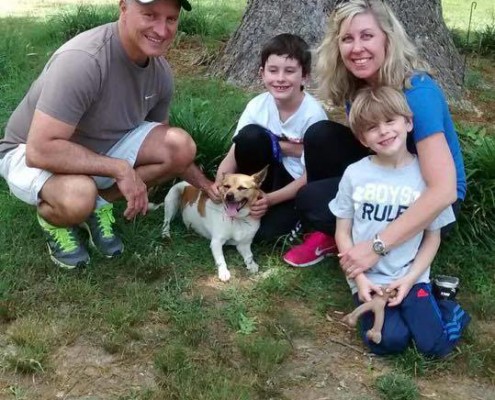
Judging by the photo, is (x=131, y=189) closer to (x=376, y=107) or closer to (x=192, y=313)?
(x=192, y=313)

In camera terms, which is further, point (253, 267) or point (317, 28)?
point (317, 28)

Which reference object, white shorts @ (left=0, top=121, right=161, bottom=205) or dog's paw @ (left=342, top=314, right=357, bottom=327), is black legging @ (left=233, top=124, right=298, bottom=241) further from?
dog's paw @ (left=342, top=314, right=357, bottom=327)

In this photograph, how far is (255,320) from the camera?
11.2ft

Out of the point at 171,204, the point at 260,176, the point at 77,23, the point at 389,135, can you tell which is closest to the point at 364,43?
the point at 389,135

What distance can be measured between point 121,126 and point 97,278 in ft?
2.70

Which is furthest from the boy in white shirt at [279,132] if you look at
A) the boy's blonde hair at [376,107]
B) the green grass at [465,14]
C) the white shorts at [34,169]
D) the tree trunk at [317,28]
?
the green grass at [465,14]

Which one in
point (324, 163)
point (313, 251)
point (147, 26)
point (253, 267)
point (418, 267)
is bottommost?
point (253, 267)

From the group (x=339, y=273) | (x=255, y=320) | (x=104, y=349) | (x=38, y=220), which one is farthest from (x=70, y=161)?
(x=339, y=273)

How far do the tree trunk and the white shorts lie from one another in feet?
7.65

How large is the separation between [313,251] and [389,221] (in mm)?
688

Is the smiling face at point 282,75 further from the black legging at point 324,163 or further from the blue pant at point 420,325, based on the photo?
the blue pant at point 420,325

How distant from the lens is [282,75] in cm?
392

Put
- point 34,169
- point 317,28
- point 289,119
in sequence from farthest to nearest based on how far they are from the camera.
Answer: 1. point 317,28
2. point 289,119
3. point 34,169

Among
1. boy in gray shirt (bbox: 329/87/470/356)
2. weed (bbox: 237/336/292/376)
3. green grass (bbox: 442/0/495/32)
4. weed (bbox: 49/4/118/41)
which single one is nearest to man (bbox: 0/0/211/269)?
weed (bbox: 237/336/292/376)
